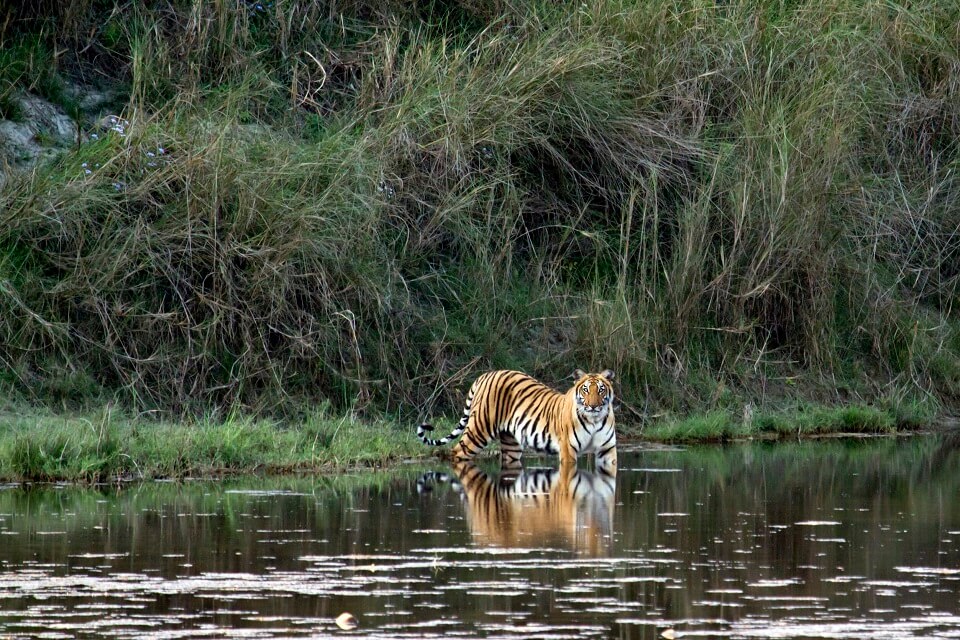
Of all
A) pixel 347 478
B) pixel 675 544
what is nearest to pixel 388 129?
pixel 347 478

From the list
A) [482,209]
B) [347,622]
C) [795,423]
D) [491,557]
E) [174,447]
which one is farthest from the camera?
[482,209]

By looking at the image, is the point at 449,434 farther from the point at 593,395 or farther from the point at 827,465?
the point at 827,465

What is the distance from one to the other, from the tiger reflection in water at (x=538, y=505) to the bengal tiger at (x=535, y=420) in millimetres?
203

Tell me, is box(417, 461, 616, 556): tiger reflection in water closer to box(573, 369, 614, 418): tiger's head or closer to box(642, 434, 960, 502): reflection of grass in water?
box(573, 369, 614, 418): tiger's head

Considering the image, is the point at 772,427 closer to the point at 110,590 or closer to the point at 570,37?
the point at 570,37

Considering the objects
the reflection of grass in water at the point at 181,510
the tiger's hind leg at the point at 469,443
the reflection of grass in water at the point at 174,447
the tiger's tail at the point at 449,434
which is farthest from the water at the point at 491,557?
the tiger's hind leg at the point at 469,443

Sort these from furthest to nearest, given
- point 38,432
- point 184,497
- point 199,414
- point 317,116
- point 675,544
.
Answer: point 317,116 → point 199,414 → point 38,432 → point 184,497 → point 675,544

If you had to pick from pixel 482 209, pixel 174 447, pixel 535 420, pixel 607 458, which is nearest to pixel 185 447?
pixel 174 447

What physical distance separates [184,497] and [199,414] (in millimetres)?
3370

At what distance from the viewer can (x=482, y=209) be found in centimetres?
1644

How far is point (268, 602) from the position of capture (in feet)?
23.0

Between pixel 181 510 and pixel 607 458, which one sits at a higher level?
pixel 607 458

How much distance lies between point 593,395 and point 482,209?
4031mm

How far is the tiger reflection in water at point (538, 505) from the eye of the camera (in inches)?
353
